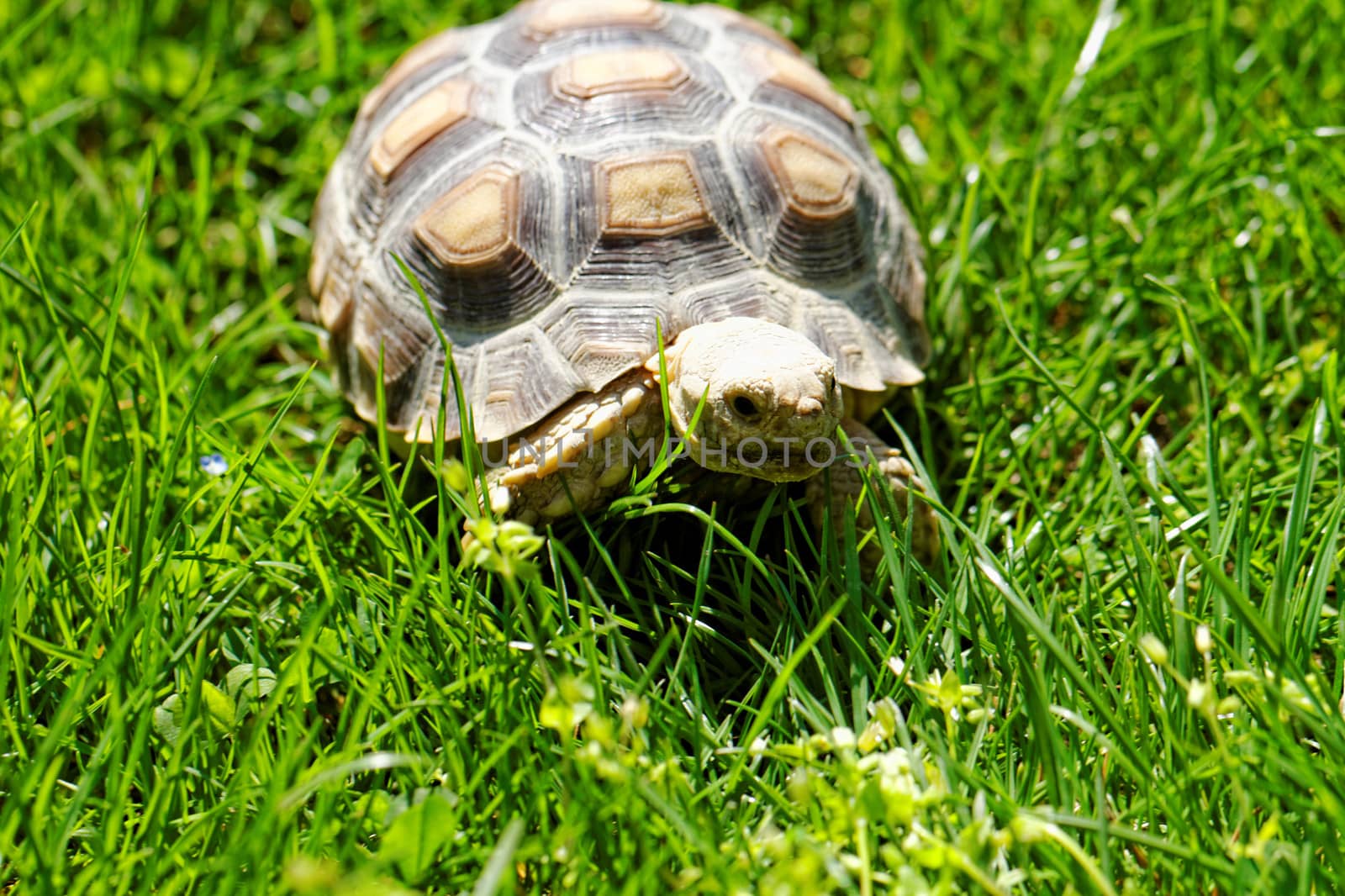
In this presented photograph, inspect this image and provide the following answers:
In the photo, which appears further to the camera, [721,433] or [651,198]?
[651,198]

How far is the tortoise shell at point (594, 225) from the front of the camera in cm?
227

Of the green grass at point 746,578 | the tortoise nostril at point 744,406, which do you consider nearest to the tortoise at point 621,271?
the tortoise nostril at point 744,406

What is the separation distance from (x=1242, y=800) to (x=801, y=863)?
64 centimetres

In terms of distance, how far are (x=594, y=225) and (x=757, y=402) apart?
58 cm

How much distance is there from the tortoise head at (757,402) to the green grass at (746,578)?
124 millimetres

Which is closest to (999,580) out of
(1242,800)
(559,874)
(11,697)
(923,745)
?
(923,745)

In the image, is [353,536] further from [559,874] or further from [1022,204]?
[1022,204]

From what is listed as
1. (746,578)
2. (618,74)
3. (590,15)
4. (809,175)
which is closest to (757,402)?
(746,578)

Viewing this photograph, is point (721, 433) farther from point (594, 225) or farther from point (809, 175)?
point (809, 175)

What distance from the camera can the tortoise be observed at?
215 centimetres

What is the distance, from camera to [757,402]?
1983mm

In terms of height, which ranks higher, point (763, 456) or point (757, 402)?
point (757, 402)

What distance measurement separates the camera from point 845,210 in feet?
8.14

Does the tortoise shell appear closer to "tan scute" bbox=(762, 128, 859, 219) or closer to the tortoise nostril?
"tan scute" bbox=(762, 128, 859, 219)
